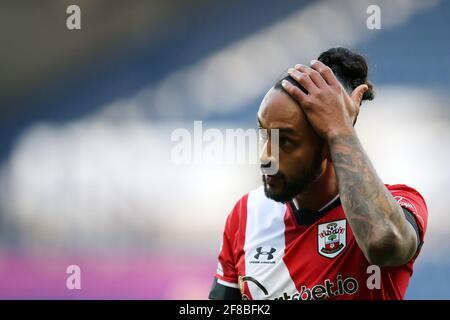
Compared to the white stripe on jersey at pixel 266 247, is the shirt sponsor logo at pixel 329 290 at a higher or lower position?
lower

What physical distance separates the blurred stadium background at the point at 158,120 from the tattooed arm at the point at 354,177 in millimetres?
2772

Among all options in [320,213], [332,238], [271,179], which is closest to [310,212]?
[320,213]

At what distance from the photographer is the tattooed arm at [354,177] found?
1.56 metres

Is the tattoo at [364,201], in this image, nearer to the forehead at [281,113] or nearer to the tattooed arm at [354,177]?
the tattooed arm at [354,177]

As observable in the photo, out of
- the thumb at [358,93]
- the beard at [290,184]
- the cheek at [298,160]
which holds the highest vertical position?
the thumb at [358,93]

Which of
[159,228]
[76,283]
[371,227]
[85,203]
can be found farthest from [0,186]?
[371,227]

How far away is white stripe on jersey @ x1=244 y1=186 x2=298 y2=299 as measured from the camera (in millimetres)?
1910

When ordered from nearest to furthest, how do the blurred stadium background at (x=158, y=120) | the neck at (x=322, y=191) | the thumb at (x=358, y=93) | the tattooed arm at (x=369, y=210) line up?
the tattooed arm at (x=369, y=210)
the thumb at (x=358, y=93)
the neck at (x=322, y=191)
the blurred stadium background at (x=158, y=120)

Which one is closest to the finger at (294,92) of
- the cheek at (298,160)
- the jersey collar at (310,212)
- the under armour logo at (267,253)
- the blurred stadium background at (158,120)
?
the cheek at (298,160)

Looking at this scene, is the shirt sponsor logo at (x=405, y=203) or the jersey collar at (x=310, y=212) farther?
the jersey collar at (x=310, y=212)

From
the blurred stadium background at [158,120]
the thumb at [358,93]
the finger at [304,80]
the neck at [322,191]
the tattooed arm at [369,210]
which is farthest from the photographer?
the blurred stadium background at [158,120]

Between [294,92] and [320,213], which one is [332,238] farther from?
[294,92]

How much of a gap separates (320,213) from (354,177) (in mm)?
363

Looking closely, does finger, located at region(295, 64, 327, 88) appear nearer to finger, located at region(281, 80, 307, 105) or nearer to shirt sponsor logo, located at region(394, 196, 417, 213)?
finger, located at region(281, 80, 307, 105)
